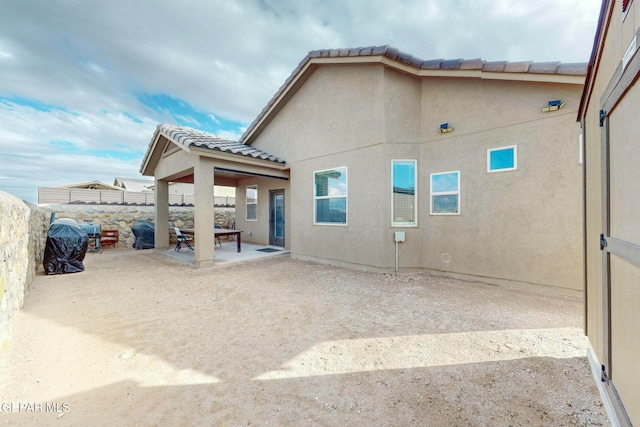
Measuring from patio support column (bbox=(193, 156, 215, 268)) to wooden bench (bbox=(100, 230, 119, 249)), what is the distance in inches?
251

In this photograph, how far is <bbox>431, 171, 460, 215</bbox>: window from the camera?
5.75 m

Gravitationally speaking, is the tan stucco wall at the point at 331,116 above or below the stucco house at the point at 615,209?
above

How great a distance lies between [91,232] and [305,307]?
10.3 meters

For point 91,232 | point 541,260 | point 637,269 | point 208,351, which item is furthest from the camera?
point 91,232

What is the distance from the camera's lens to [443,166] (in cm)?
591

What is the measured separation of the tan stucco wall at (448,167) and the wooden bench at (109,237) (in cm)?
Result: 822

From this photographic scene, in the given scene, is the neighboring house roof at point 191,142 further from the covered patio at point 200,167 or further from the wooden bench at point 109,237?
the wooden bench at point 109,237

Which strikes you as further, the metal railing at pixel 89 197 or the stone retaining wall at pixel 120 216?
the metal railing at pixel 89 197

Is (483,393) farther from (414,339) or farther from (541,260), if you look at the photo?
(541,260)

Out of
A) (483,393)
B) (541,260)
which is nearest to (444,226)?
(541,260)

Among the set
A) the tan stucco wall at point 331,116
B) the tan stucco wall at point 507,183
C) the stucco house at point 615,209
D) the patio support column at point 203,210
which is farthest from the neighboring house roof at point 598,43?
the patio support column at point 203,210

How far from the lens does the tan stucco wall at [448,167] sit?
4.59 metres

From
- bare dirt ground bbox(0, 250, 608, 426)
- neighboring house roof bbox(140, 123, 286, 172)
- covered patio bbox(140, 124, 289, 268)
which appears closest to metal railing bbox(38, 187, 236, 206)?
covered patio bbox(140, 124, 289, 268)

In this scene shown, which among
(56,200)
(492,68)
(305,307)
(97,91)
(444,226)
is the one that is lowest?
(305,307)
